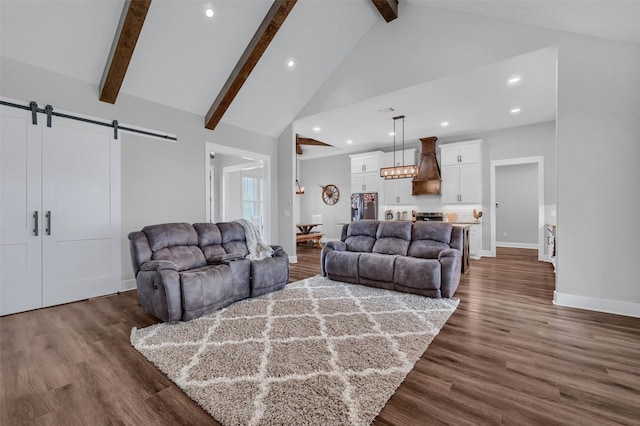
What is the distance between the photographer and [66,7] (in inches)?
114

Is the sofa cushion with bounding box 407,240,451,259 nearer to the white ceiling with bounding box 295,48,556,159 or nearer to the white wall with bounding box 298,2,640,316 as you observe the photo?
the white wall with bounding box 298,2,640,316

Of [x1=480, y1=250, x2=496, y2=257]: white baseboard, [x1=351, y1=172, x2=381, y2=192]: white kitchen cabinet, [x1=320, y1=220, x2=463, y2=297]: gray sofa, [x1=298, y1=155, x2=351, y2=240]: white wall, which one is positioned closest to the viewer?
[x1=320, y1=220, x2=463, y2=297]: gray sofa

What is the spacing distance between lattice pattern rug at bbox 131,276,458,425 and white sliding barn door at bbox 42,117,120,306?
1699mm

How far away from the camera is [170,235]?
3396 mm

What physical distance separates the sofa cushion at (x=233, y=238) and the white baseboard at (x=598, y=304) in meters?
3.89

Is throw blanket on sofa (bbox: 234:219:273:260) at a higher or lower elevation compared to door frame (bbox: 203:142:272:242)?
lower

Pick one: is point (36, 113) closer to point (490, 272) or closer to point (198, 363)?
point (198, 363)

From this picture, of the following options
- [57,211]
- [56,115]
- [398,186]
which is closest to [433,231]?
[398,186]

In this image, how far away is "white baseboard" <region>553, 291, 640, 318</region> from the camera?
9.30 feet

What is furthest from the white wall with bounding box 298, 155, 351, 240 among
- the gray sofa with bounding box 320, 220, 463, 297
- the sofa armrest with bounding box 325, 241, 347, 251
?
the sofa armrest with bounding box 325, 241, 347, 251

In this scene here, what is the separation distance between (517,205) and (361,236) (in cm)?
648

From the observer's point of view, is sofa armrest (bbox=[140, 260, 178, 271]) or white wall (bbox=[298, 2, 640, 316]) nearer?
sofa armrest (bbox=[140, 260, 178, 271])

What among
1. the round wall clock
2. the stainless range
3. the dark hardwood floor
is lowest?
the dark hardwood floor

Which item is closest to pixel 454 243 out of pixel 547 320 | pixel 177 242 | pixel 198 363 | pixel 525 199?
pixel 547 320
